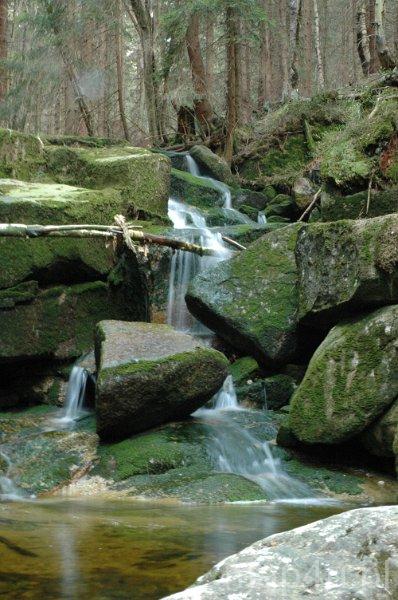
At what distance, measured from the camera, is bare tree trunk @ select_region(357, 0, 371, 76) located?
633 inches

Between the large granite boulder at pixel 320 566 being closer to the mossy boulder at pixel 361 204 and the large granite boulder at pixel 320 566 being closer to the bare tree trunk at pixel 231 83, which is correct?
the mossy boulder at pixel 361 204

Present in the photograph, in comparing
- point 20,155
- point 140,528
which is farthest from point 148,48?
point 140,528

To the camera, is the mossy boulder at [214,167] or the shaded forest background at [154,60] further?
the shaded forest background at [154,60]

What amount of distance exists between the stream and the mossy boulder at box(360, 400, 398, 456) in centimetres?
73

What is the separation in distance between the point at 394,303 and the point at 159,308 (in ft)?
13.8

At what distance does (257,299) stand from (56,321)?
2.68m

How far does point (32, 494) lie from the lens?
6348mm

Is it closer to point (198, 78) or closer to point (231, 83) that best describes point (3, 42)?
point (198, 78)

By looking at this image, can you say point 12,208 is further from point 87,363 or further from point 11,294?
point 87,363

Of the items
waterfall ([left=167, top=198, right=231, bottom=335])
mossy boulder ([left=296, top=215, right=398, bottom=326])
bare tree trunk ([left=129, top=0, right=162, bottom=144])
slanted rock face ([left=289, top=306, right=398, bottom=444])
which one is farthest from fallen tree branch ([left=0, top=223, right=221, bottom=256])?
bare tree trunk ([left=129, top=0, right=162, bottom=144])

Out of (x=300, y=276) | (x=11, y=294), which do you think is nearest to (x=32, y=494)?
(x=11, y=294)

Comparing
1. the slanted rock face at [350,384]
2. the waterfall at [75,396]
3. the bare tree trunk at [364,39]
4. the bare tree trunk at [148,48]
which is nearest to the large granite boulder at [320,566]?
the slanted rock face at [350,384]

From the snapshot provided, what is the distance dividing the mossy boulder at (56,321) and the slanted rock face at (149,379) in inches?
67.0

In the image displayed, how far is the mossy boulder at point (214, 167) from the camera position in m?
16.6
